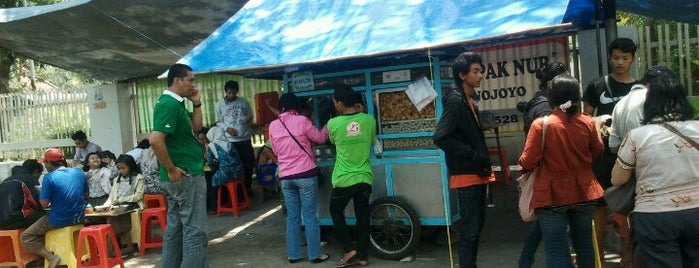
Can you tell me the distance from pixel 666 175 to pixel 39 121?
36.8 ft

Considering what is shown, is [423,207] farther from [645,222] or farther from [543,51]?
[543,51]

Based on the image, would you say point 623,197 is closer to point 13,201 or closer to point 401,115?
point 401,115

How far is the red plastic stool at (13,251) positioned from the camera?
5898 mm

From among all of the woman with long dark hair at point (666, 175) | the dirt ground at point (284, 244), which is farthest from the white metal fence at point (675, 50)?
the woman with long dark hair at point (666, 175)

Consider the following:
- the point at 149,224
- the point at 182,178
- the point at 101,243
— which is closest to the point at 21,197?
the point at 101,243

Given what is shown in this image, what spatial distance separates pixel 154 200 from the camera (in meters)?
6.93

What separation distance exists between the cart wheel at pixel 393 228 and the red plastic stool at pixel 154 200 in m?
2.78

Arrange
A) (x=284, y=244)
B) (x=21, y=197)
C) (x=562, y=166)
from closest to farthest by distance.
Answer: (x=562, y=166), (x=21, y=197), (x=284, y=244)

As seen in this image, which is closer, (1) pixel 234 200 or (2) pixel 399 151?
(2) pixel 399 151

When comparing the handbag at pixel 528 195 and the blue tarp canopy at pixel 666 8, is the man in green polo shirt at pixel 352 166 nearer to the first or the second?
the handbag at pixel 528 195

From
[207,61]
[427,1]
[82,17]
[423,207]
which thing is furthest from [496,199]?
[82,17]

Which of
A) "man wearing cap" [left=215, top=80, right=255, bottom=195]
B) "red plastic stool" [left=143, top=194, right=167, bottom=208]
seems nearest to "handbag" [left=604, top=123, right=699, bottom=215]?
"red plastic stool" [left=143, top=194, right=167, bottom=208]

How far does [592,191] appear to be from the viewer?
3.40 m

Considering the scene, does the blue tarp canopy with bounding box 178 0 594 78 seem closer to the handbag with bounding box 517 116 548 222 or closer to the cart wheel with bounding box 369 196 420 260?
the handbag with bounding box 517 116 548 222
